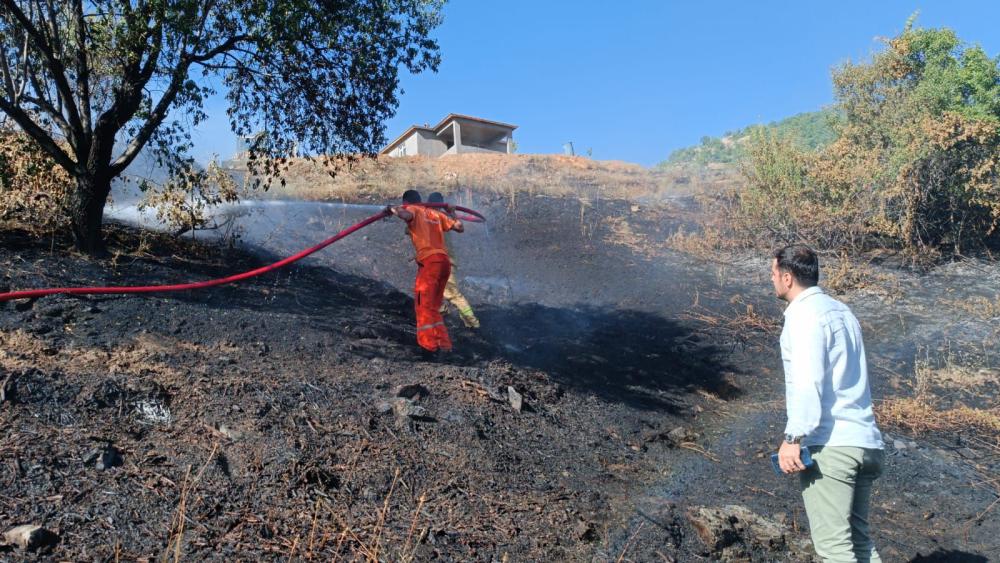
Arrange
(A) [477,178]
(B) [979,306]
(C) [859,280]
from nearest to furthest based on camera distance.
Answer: (B) [979,306] → (C) [859,280] → (A) [477,178]

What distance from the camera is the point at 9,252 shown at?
5.23 metres

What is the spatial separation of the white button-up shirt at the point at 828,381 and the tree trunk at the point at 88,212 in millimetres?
5882

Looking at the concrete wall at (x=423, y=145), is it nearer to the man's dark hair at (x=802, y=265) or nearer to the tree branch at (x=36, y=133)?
the tree branch at (x=36, y=133)

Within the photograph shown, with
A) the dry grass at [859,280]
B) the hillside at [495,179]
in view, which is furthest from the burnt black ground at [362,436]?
the hillside at [495,179]

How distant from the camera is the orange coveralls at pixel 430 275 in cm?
562

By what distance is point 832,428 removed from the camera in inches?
96.3

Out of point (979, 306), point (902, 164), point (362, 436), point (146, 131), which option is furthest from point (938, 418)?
point (146, 131)

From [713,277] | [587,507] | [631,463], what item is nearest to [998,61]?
[713,277]

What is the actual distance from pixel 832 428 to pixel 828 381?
0.60 ft

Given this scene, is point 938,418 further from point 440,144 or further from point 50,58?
point 440,144

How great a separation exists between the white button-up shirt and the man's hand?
52 millimetres

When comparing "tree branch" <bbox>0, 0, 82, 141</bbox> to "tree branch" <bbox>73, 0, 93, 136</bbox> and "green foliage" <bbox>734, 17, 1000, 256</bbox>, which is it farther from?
"green foliage" <bbox>734, 17, 1000, 256</bbox>

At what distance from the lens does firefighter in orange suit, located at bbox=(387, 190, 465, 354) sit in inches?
221

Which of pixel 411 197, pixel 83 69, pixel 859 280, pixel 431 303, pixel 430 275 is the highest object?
pixel 83 69
